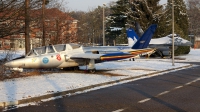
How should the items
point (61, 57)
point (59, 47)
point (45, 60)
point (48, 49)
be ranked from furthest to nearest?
point (59, 47) → point (61, 57) → point (48, 49) → point (45, 60)

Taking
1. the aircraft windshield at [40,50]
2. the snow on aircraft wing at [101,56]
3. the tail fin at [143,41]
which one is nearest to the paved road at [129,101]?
the snow on aircraft wing at [101,56]

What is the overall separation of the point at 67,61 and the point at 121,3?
4327 centimetres

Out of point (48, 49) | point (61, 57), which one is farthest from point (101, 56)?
point (48, 49)

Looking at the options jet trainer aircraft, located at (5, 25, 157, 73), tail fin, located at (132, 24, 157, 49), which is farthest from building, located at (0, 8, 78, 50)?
tail fin, located at (132, 24, 157, 49)

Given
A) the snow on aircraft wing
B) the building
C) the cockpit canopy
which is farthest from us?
the building

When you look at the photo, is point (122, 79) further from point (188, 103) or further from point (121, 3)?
point (121, 3)

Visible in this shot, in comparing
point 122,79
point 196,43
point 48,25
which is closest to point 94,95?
point 122,79

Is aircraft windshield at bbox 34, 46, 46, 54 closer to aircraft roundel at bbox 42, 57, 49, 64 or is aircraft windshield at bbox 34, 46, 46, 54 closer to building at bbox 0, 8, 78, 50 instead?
aircraft roundel at bbox 42, 57, 49, 64

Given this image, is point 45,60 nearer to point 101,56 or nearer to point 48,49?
A: point 48,49

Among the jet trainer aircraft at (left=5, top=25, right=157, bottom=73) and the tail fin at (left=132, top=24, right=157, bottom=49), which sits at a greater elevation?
the tail fin at (left=132, top=24, right=157, bottom=49)

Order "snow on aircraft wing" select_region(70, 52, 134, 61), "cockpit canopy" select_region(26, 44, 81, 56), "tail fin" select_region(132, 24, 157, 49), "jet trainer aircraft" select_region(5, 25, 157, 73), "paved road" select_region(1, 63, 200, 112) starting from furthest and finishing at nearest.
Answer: "tail fin" select_region(132, 24, 157, 49), "snow on aircraft wing" select_region(70, 52, 134, 61), "cockpit canopy" select_region(26, 44, 81, 56), "jet trainer aircraft" select_region(5, 25, 157, 73), "paved road" select_region(1, 63, 200, 112)

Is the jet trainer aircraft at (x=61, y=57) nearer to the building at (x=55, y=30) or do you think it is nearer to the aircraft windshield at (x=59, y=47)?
the aircraft windshield at (x=59, y=47)

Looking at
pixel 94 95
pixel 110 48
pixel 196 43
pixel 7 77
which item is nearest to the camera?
pixel 94 95

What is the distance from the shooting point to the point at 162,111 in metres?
9.37
